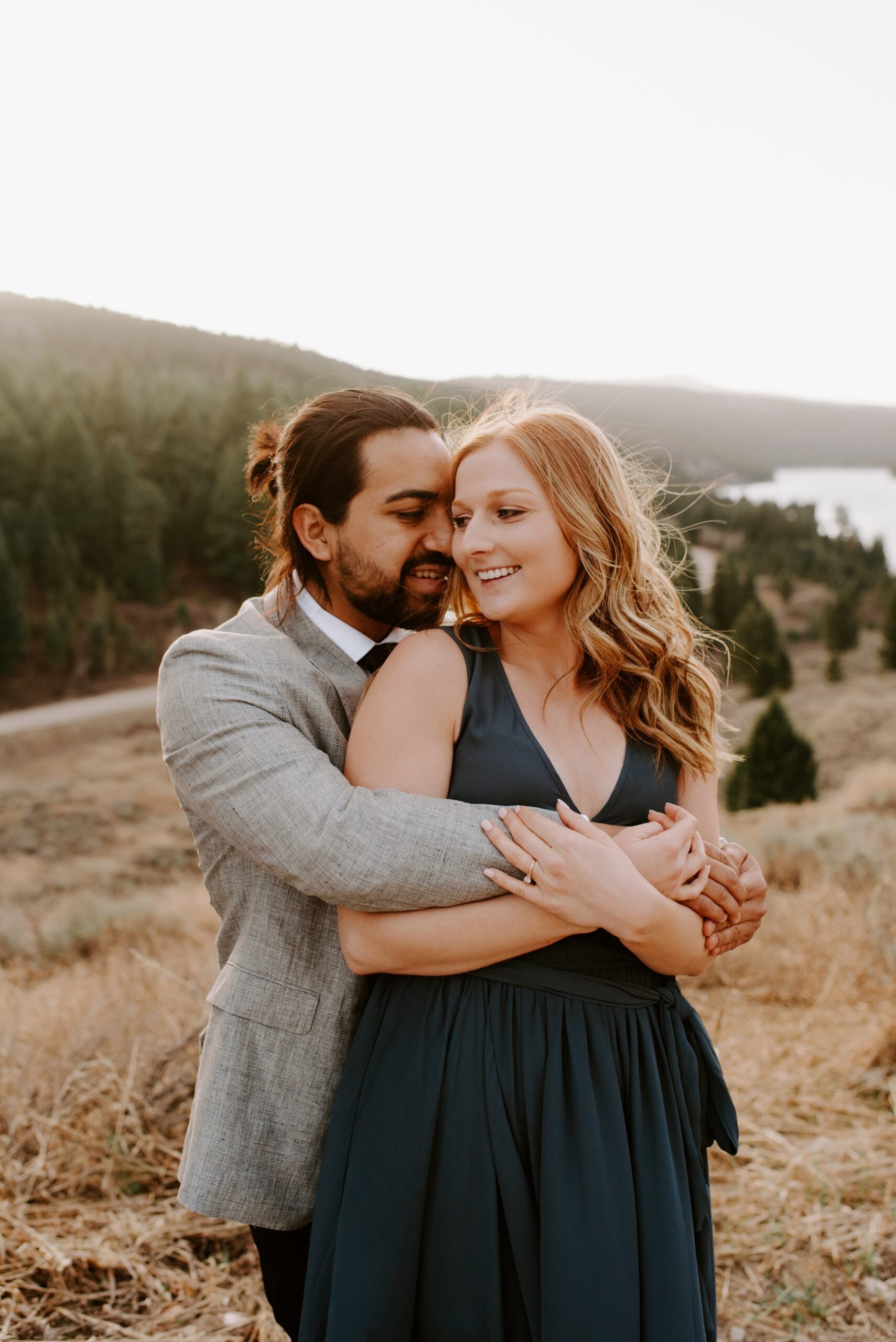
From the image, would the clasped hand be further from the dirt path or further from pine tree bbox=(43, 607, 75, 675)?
pine tree bbox=(43, 607, 75, 675)

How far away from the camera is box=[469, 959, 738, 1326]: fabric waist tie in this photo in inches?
65.9

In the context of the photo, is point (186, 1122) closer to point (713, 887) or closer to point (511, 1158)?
point (511, 1158)

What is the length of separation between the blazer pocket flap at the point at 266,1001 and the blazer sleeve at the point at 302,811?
0.92 feet

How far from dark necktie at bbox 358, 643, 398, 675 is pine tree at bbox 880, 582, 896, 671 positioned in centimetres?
3323

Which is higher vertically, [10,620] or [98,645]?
[10,620]

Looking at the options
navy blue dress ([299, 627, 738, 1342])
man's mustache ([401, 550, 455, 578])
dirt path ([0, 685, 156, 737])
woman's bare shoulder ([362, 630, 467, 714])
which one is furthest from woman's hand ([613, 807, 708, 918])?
dirt path ([0, 685, 156, 737])

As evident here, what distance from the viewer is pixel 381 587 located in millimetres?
2025

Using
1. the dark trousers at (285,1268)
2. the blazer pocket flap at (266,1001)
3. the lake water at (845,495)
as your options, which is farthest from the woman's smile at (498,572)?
the lake water at (845,495)

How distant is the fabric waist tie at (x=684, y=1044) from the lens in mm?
1674

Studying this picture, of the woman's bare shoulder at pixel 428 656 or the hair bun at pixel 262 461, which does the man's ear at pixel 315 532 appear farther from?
the woman's bare shoulder at pixel 428 656

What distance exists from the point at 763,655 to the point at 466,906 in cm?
3191

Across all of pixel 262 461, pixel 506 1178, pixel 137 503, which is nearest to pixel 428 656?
pixel 262 461

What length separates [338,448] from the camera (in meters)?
2.02

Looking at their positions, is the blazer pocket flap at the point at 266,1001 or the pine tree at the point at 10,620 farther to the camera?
the pine tree at the point at 10,620
